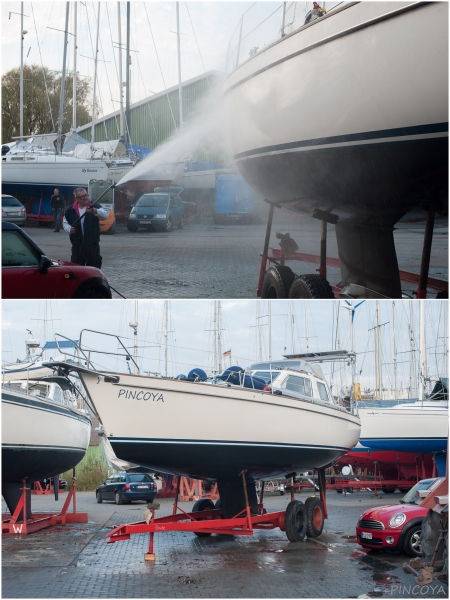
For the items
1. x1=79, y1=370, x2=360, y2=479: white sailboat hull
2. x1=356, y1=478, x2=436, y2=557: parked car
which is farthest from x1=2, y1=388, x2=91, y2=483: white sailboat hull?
x1=356, y1=478, x2=436, y2=557: parked car

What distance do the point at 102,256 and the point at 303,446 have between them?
417cm

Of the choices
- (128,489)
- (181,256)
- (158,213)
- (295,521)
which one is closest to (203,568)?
(295,521)

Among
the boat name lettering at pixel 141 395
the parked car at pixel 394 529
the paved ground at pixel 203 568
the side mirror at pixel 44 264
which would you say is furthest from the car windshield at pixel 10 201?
the parked car at pixel 394 529

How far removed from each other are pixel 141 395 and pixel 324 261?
2556 mm

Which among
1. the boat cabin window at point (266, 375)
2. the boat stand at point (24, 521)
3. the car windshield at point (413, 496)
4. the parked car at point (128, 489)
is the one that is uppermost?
the boat cabin window at point (266, 375)

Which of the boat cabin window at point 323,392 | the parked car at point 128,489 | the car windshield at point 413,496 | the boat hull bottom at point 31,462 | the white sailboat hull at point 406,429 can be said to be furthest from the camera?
the parked car at point 128,489

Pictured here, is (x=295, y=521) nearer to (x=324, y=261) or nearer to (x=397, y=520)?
(x=397, y=520)

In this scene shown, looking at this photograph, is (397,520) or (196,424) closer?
(196,424)

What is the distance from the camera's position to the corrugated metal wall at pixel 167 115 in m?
7.57

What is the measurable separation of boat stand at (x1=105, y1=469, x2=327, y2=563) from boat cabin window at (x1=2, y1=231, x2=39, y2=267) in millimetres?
3150

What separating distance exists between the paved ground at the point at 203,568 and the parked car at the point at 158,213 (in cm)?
360

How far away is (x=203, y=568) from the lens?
761cm

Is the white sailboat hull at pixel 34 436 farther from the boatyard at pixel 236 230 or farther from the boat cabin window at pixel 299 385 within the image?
the boat cabin window at pixel 299 385

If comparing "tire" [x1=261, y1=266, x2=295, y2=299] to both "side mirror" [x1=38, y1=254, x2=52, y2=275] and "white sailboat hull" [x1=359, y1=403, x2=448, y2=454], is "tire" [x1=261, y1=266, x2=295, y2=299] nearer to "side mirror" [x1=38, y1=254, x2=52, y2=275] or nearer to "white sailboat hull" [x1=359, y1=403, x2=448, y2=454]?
"side mirror" [x1=38, y1=254, x2=52, y2=275]
